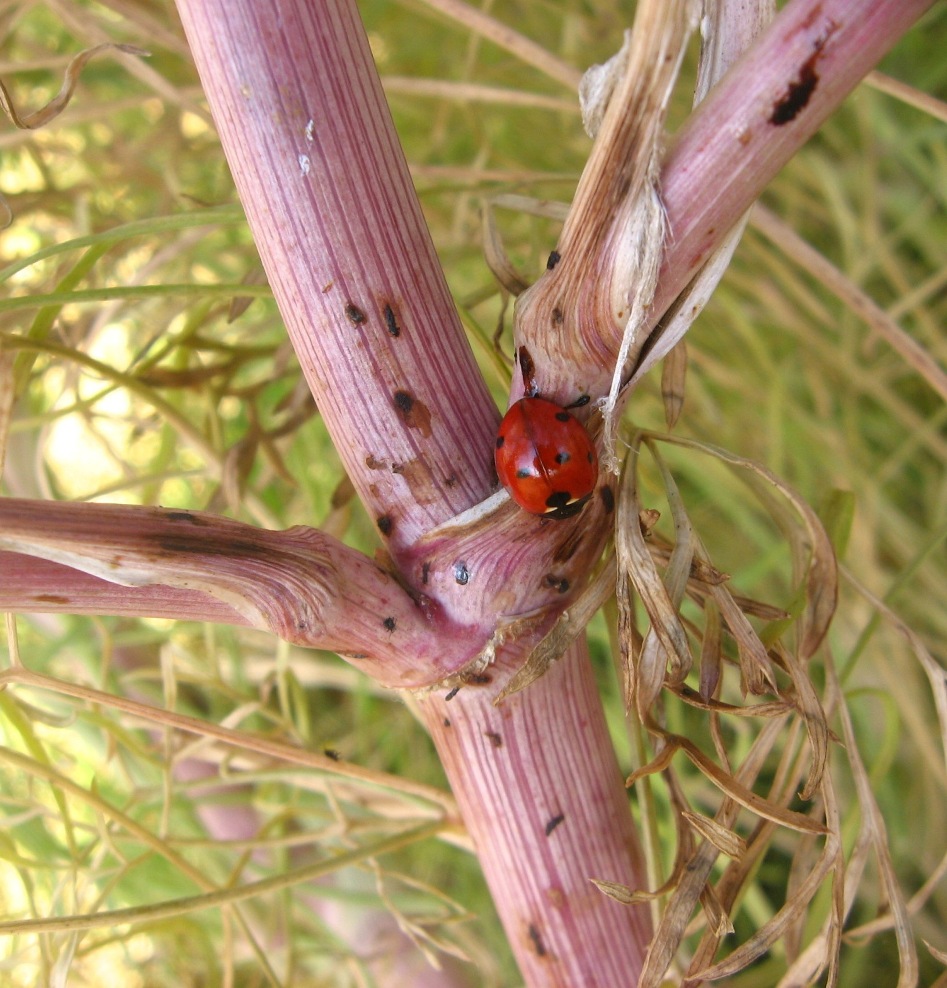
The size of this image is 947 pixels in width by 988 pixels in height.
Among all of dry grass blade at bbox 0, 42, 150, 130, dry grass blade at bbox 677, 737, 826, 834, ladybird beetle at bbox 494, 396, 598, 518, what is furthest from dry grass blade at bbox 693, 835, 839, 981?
dry grass blade at bbox 0, 42, 150, 130

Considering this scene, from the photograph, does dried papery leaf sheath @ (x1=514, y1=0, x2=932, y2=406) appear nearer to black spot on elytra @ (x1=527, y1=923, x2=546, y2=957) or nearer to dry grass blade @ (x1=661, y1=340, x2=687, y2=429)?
dry grass blade @ (x1=661, y1=340, x2=687, y2=429)

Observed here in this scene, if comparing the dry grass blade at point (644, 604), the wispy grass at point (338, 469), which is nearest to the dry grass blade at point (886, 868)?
the wispy grass at point (338, 469)

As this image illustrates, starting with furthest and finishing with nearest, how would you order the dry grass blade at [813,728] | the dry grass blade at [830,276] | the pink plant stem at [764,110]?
the dry grass blade at [830,276], the dry grass blade at [813,728], the pink plant stem at [764,110]

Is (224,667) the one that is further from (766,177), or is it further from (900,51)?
(900,51)

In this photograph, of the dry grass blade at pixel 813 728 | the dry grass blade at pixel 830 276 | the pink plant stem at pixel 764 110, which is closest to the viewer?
the pink plant stem at pixel 764 110

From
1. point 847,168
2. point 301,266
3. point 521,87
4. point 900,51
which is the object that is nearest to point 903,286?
point 847,168

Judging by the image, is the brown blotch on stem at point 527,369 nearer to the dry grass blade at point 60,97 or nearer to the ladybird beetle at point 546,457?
the ladybird beetle at point 546,457
